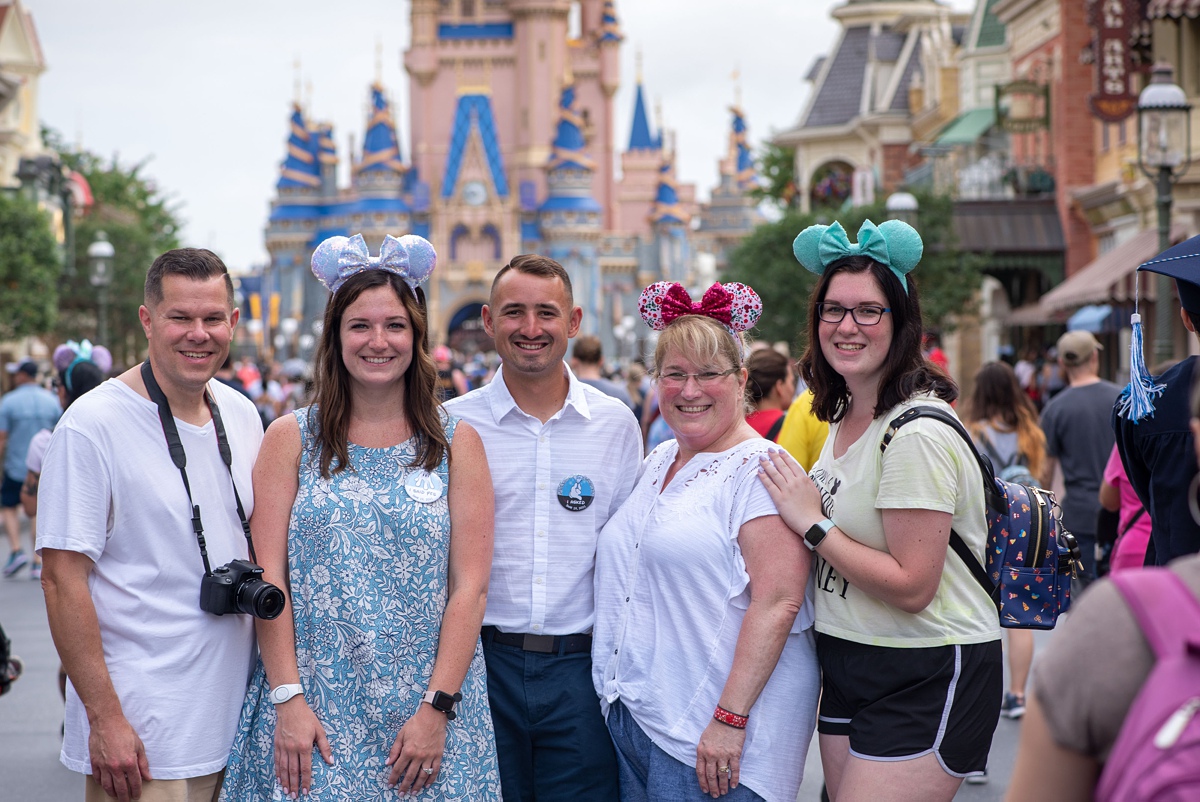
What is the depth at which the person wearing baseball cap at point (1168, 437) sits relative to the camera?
3422 millimetres

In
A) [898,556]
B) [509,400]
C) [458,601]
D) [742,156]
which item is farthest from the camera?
[742,156]

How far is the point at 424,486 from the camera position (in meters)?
3.62

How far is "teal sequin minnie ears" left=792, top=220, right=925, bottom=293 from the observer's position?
3.56 m

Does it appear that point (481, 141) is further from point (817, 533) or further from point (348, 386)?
point (817, 533)

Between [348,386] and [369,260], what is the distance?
355 mm

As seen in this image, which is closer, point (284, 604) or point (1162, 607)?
point (1162, 607)

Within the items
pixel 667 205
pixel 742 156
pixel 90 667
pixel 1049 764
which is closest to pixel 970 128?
pixel 90 667

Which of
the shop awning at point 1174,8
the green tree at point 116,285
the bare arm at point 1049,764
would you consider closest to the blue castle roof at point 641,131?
the green tree at point 116,285

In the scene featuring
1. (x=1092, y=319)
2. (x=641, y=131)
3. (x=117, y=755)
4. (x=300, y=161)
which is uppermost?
(x=641, y=131)

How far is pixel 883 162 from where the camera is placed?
43219mm

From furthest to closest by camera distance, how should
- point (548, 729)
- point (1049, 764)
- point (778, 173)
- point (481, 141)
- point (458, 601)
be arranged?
point (481, 141) → point (778, 173) → point (548, 729) → point (458, 601) → point (1049, 764)

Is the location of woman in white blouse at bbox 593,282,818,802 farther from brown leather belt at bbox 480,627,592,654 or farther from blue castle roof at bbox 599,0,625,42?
blue castle roof at bbox 599,0,625,42

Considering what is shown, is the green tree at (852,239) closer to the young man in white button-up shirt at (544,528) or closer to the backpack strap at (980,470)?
the young man in white button-up shirt at (544,528)

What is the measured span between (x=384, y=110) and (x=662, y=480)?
7873 centimetres
